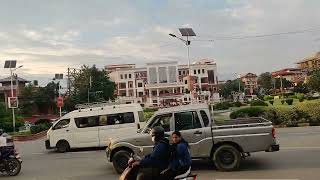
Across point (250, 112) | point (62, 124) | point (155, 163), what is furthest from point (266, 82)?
point (155, 163)

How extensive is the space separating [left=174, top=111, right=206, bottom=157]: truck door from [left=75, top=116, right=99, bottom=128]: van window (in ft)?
32.0

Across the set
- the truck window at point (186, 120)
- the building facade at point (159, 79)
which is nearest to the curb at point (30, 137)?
the truck window at point (186, 120)

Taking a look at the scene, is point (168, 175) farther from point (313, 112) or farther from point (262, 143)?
point (313, 112)

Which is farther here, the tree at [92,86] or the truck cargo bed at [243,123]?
the tree at [92,86]

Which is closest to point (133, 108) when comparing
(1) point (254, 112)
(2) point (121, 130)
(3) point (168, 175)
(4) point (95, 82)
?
(2) point (121, 130)

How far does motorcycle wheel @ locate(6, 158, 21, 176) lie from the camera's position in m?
14.6

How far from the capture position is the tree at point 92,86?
89250 millimetres

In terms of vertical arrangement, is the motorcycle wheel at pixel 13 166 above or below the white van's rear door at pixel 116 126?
below

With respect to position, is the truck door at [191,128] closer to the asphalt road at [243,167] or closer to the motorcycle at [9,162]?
the asphalt road at [243,167]

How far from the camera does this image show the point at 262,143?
12.7 meters

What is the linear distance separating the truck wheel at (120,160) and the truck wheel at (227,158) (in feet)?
8.19

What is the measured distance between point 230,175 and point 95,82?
274 ft

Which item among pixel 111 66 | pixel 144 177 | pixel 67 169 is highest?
pixel 111 66

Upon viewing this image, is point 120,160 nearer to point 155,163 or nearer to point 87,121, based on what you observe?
point 155,163
